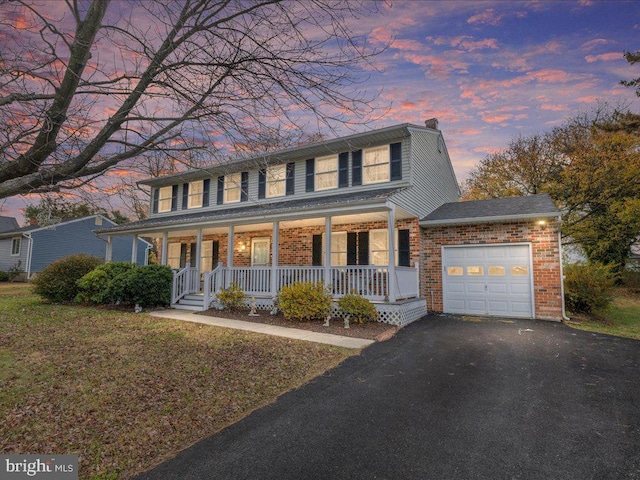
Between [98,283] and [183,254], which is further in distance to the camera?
[183,254]

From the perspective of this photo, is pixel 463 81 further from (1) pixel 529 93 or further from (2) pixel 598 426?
(1) pixel 529 93

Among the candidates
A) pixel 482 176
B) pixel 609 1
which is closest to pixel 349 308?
pixel 609 1

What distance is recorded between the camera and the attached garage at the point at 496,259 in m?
10.4

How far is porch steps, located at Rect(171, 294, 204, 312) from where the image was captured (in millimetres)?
12016

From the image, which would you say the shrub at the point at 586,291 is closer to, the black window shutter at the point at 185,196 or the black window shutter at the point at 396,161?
the black window shutter at the point at 396,161

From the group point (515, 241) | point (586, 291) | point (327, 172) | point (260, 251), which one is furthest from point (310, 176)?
point (586, 291)

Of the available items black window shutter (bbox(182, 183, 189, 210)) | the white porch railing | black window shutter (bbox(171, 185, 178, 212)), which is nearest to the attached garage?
the white porch railing

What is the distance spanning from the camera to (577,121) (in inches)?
838

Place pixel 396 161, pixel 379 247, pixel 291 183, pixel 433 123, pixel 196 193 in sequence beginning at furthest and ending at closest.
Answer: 1. pixel 196 193
2. pixel 433 123
3. pixel 291 183
4. pixel 379 247
5. pixel 396 161

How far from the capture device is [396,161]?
1202 cm

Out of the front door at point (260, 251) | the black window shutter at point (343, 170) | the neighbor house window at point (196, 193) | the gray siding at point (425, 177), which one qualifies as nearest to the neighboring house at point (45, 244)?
the neighbor house window at point (196, 193)

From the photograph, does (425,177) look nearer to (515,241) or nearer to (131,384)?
(515,241)

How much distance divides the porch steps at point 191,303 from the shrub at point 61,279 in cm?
421

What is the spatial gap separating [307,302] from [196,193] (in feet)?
34.3
